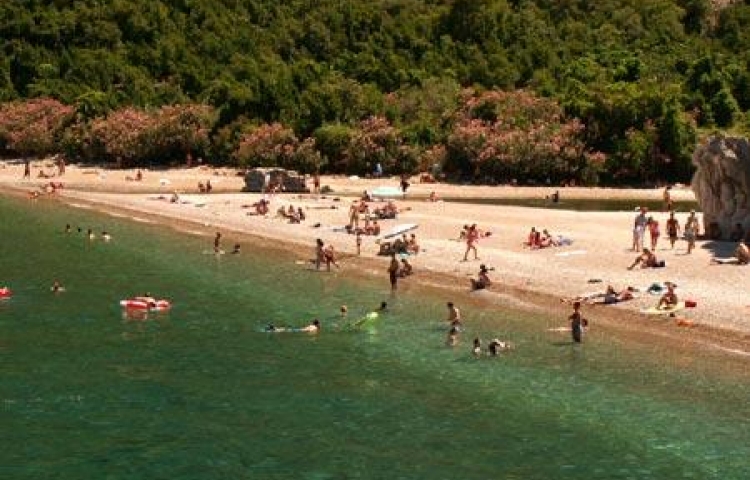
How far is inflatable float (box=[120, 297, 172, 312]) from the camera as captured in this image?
3616 cm

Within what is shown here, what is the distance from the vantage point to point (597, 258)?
41500 mm

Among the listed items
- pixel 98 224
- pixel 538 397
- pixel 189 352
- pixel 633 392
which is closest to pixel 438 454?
pixel 538 397

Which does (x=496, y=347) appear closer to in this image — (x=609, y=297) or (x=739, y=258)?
(x=609, y=297)

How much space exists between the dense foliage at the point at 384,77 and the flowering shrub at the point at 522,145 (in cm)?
15

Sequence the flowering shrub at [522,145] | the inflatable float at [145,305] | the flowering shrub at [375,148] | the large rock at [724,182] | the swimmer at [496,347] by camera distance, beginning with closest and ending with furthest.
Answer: the swimmer at [496,347], the inflatable float at [145,305], the large rock at [724,182], the flowering shrub at [522,145], the flowering shrub at [375,148]

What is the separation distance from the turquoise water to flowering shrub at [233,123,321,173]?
41019mm

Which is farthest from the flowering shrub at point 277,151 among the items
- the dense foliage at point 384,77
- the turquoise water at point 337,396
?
the turquoise water at point 337,396

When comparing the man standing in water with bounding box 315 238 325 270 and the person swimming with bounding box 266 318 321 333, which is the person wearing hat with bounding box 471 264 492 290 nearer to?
the person swimming with bounding box 266 318 321 333

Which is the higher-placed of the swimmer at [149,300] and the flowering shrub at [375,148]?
the flowering shrub at [375,148]

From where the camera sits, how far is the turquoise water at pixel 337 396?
70.9 ft

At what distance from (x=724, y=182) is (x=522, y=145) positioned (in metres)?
30.2

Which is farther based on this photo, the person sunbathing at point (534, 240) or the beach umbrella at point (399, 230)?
the beach umbrella at point (399, 230)

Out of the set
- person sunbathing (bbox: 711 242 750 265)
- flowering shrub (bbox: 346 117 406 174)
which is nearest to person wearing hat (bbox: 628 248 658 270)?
person sunbathing (bbox: 711 242 750 265)

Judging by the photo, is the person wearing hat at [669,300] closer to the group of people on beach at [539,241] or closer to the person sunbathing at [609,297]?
the person sunbathing at [609,297]
